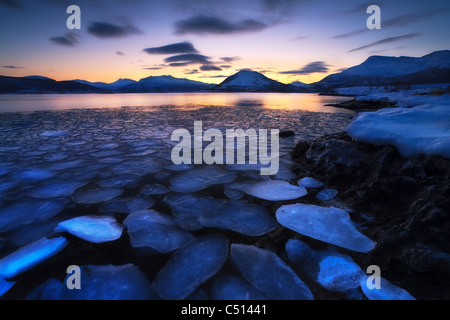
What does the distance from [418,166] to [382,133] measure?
2.07 ft

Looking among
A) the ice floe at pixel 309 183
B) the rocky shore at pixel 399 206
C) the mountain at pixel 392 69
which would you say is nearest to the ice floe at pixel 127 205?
the ice floe at pixel 309 183

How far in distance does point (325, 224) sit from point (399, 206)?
25.3 inches

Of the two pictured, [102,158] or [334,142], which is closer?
[334,142]

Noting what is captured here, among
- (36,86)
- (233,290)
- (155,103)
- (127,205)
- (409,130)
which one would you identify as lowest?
(233,290)

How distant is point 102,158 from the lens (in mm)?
3559

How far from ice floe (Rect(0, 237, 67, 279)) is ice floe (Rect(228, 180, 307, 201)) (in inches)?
66.5

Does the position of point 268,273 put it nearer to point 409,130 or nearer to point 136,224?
point 136,224

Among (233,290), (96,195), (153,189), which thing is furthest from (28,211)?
(233,290)

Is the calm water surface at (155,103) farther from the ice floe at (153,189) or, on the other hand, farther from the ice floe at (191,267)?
the ice floe at (191,267)

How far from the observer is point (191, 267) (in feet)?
4.35

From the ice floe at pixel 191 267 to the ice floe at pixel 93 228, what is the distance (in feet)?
1.85
